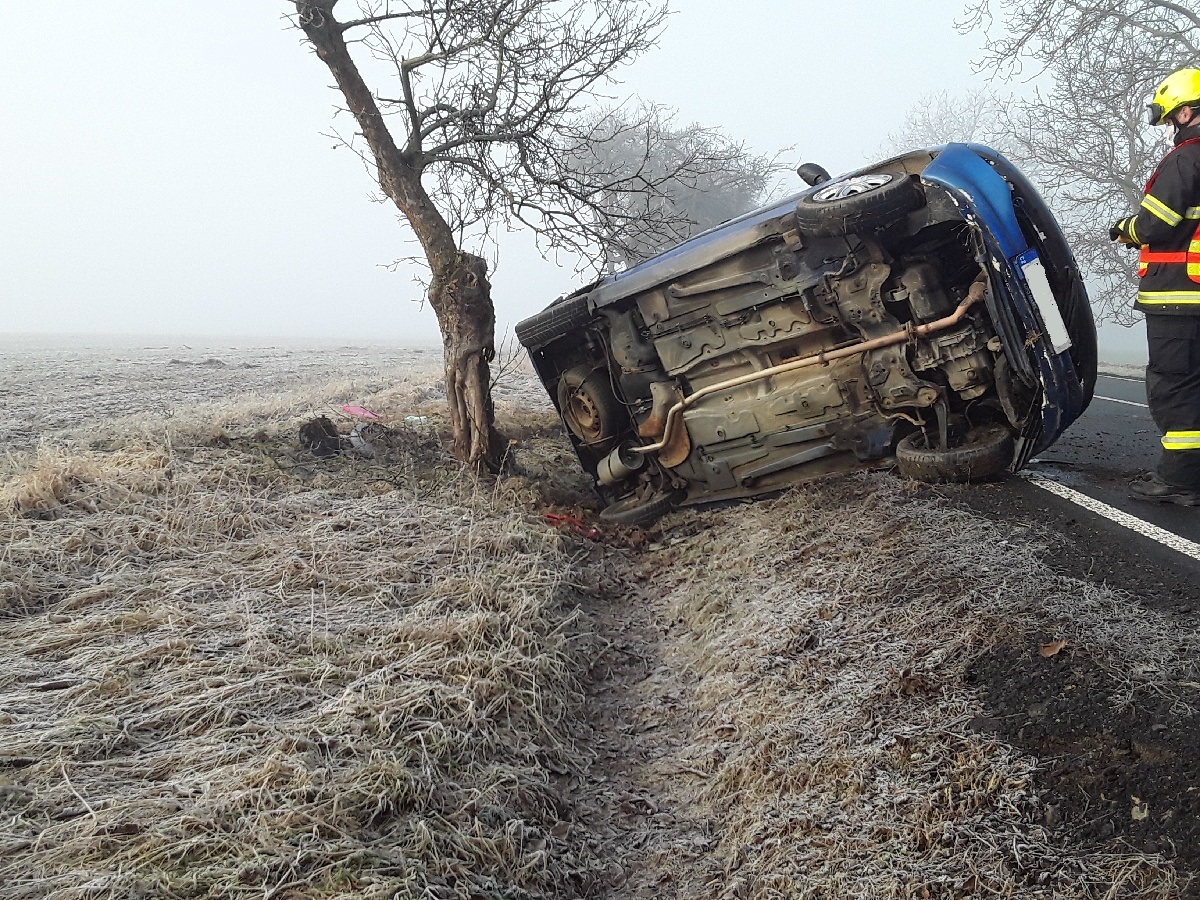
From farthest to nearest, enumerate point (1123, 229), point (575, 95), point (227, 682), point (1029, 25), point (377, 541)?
point (1029, 25) < point (575, 95) < point (377, 541) < point (1123, 229) < point (227, 682)

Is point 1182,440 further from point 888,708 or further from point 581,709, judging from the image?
point 581,709

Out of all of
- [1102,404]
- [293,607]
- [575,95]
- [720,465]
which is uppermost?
[575,95]

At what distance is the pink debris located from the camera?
27.8 ft

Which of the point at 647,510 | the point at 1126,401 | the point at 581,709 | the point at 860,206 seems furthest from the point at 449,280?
the point at 1126,401

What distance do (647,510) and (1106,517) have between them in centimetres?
284

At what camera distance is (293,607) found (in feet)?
11.4

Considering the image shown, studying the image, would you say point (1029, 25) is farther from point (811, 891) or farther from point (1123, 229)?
point (811, 891)

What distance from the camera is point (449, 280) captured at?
6.02 m

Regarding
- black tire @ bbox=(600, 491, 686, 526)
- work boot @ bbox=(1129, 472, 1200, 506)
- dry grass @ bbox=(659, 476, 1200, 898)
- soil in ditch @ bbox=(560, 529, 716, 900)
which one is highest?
black tire @ bbox=(600, 491, 686, 526)

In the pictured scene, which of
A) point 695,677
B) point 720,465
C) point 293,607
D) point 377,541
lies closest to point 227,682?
point 293,607

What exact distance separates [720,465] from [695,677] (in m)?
2.05

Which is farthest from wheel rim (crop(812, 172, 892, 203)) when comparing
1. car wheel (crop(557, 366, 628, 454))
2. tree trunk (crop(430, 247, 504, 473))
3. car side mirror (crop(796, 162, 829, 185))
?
tree trunk (crop(430, 247, 504, 473))

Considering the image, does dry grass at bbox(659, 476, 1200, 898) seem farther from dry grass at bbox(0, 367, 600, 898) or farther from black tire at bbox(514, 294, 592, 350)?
black tire at bbox(514, 294, 592, 350)

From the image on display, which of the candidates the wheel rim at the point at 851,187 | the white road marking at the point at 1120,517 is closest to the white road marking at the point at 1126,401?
the white road marking at the point at 1120,517
